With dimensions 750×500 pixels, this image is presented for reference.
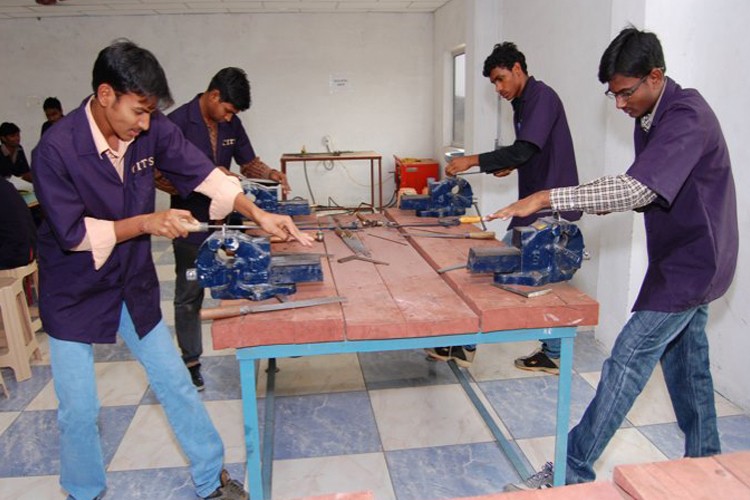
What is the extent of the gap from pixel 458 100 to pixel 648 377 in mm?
6372

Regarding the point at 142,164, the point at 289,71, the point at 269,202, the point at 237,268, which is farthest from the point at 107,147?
the point at 289,71

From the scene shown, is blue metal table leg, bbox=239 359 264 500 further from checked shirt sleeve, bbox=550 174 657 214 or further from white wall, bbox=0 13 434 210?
white wall, bbox=0 13 434 210

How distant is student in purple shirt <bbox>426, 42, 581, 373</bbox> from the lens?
2.75 meters

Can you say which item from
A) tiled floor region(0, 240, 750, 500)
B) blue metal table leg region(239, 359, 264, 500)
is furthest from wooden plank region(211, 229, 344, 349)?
tiled floor region(0, 240, 750, 500)

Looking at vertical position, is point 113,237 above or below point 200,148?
below

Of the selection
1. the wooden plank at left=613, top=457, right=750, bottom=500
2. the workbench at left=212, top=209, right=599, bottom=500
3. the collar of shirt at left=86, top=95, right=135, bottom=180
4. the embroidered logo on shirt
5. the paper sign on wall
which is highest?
the paper sign on wall

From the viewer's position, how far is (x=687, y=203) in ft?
5.77

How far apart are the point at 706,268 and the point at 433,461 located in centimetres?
129

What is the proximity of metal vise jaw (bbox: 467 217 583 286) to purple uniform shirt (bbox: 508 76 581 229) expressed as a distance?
2.63 ft

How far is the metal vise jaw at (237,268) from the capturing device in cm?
186

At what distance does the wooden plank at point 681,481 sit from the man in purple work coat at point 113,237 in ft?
4.42

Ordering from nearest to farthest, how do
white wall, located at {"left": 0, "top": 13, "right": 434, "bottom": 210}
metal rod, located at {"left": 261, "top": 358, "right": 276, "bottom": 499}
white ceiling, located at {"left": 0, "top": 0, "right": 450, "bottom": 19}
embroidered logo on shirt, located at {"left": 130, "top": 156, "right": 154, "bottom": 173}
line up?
embroidered logo on shirt, located at {"left": 130, "top": 156, "right": 154, "bottom": 173} → metal rod, located at {"left": 261, "top": 358, "right": 276, "bottom": 499} → white ceiling, located at {"left": 0, "top": 0, "right": 450, "bottom": 19} → white wall, located at {"left": 0, "top": 13, "right": 434, "bottom": 210}

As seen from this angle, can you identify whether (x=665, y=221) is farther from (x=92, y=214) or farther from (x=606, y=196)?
(x=92, y=214)

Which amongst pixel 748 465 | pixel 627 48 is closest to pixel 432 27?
pixel 627 48
